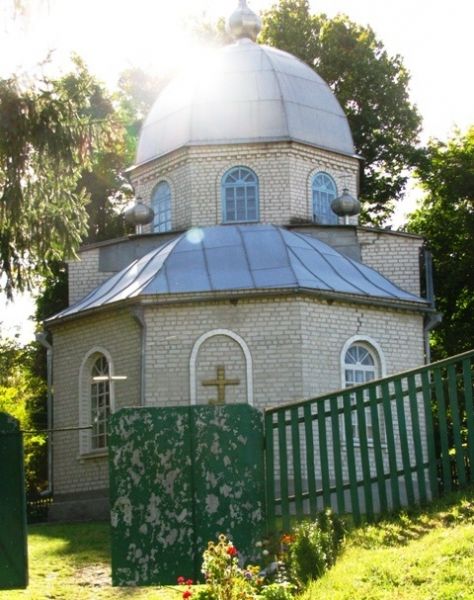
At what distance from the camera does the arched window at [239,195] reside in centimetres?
2316

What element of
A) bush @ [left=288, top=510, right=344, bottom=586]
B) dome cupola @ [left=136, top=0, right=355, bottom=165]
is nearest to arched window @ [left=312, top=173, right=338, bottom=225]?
dome cupola @ [left=136, top=0, right=355, bottom=165]

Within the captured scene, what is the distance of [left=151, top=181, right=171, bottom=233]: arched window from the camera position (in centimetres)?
2386

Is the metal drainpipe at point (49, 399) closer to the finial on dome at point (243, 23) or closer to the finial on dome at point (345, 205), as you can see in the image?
the finial on dome at point (345, 205)

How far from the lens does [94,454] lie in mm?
20438

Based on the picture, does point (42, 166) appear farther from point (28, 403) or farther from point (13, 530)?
point (28, 403)

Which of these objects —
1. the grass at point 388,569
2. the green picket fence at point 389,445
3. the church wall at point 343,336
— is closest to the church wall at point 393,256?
the church wall at point 343,336

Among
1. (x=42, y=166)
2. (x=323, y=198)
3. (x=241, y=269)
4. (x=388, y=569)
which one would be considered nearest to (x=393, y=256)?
(x=323, y=198)

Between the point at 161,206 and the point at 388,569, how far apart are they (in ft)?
54.0

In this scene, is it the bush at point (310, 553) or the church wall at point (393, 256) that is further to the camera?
the church wall at point (393, 256)

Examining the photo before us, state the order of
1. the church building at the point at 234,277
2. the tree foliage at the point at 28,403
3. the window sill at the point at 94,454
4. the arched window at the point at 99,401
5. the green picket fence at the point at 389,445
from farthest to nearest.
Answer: the tree foliage at the point at 28,403 < the arched window at the point at 99,401 < the window sill at the point at 94,454 < the church building at the point at 234,277 < the green picket fence at the point at 389,445

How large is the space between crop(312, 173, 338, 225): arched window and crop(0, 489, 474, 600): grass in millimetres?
12130

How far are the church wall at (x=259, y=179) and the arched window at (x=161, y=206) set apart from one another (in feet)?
1.07

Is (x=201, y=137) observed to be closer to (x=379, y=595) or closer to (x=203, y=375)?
(x=203, y=375)

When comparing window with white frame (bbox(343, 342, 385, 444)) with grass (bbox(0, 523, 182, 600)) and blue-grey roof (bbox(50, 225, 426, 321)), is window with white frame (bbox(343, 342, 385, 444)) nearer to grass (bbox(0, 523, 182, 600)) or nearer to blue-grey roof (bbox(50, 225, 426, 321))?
blue-grey roof (bbox(50, 225, 426, 321))
